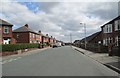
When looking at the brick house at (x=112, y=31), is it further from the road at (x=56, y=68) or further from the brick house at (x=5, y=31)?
the road at (x=56, y=68)

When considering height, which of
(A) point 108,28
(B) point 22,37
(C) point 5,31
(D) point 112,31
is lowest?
(B) point 22,37

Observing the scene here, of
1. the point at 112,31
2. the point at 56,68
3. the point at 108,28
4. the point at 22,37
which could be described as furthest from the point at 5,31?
the point at 56,68

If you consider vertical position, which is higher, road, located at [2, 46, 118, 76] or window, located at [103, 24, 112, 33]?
window, located at [103, 24, 112, 33]

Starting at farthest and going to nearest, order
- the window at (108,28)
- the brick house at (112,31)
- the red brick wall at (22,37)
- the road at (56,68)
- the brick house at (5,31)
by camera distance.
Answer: the red brick wall at (22,37) → the brick house at (5,31) → the window at (108,28) → the brick house at (112,31) → the road at (56,68)

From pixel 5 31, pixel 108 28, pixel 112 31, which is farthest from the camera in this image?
pixel 5 31

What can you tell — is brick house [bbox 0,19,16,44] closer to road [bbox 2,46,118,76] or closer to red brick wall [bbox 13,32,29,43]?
red brick wall [bbox 13,32,29,43]

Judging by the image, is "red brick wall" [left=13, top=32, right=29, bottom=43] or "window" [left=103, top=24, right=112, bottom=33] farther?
"red brick wall" [left=13, top=32, right=29, bottom=43]

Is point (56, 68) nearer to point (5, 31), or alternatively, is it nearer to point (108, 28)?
point (108, 28)

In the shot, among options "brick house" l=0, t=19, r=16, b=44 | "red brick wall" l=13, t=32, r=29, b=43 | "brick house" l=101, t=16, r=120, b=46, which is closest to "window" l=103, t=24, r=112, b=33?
"brick house" l=101, t=16, r=120, b=46

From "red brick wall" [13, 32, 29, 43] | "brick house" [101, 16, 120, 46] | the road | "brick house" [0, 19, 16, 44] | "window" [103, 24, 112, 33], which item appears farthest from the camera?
"red brick wall" [13, 32, 29, 43]

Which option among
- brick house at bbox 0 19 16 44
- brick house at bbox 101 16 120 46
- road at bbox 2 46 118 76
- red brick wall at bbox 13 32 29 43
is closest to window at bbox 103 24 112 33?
brick house at bbox 101 16 120 46

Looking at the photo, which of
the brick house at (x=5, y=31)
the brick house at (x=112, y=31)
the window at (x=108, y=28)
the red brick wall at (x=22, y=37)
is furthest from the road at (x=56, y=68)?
the red brick wall at (x=22, y=37)

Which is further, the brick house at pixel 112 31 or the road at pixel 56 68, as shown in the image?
the brick house at pixel 112 31

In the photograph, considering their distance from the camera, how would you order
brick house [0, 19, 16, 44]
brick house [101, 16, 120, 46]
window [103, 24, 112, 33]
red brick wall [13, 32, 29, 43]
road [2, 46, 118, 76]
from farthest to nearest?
red brick wall [13, 32, 29, 43]
brick house [0, 19, 16, 44]
window [103, 24, 112, 33]
brick house [101, 16, 120, 46]
road [2, 46, 118, 76]
